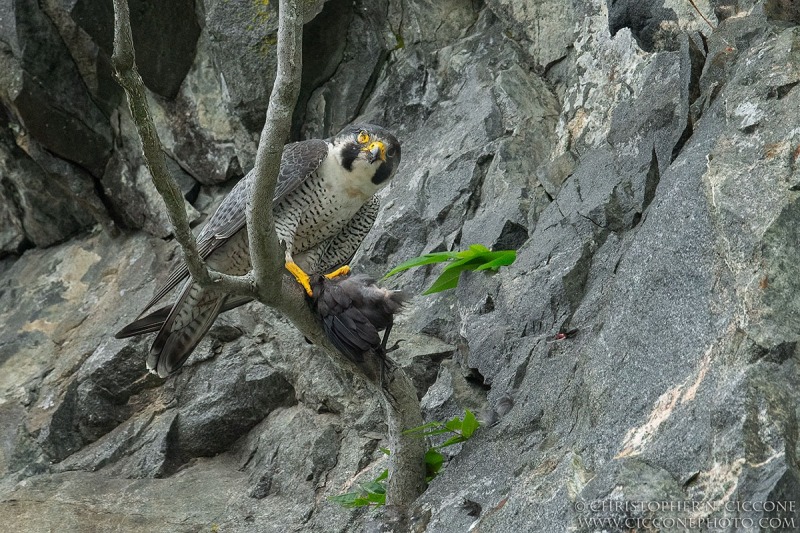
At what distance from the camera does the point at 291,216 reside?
210 inches

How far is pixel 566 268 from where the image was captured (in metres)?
5.00

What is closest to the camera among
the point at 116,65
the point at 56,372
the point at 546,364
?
the point at 116,65

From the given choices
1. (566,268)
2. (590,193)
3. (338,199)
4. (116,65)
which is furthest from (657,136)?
(116,65)

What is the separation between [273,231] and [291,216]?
1513mm

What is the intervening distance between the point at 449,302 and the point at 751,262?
2.73m

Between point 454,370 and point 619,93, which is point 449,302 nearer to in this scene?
point 454,370

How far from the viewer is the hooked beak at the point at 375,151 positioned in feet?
17.2

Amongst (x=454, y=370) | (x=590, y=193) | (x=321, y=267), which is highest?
(x=321, y=267)

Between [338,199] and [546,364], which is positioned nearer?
[546,364]

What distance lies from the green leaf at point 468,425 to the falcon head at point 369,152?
1.55 m

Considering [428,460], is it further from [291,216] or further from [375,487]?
[291,216]

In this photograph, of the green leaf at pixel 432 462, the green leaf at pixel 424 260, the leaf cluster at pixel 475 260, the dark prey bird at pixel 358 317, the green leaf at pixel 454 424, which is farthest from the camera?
the leaf cluster at pixel 475 260

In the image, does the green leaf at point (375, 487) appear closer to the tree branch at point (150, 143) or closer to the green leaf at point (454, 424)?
the green leaf at point (454, 424)

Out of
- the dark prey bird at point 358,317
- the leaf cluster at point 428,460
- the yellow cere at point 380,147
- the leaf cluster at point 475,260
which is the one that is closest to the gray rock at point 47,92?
the yellow cere at point 380,147
